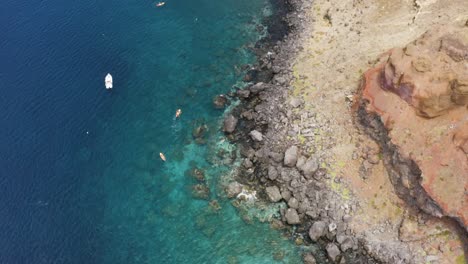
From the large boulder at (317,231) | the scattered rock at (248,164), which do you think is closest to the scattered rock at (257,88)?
the scattered rock at (248,164)

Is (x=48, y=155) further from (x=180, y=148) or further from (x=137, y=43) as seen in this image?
(x=137, y=43)

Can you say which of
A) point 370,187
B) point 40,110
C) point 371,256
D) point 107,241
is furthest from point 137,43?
point 371,256

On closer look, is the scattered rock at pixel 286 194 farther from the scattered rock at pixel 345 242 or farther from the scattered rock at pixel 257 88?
the scattered rock at pixel 257 88

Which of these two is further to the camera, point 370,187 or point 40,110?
point 40,110

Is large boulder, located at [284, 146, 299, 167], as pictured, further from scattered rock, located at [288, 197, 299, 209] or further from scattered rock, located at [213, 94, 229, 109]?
scattered rock, located at [213, 94, 229, 109]

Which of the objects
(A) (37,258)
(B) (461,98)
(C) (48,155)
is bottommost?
(A) (37,258)

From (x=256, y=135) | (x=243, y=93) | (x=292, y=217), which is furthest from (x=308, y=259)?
(x=243, y=93)

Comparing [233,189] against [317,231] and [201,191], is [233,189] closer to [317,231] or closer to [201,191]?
[201,191]
